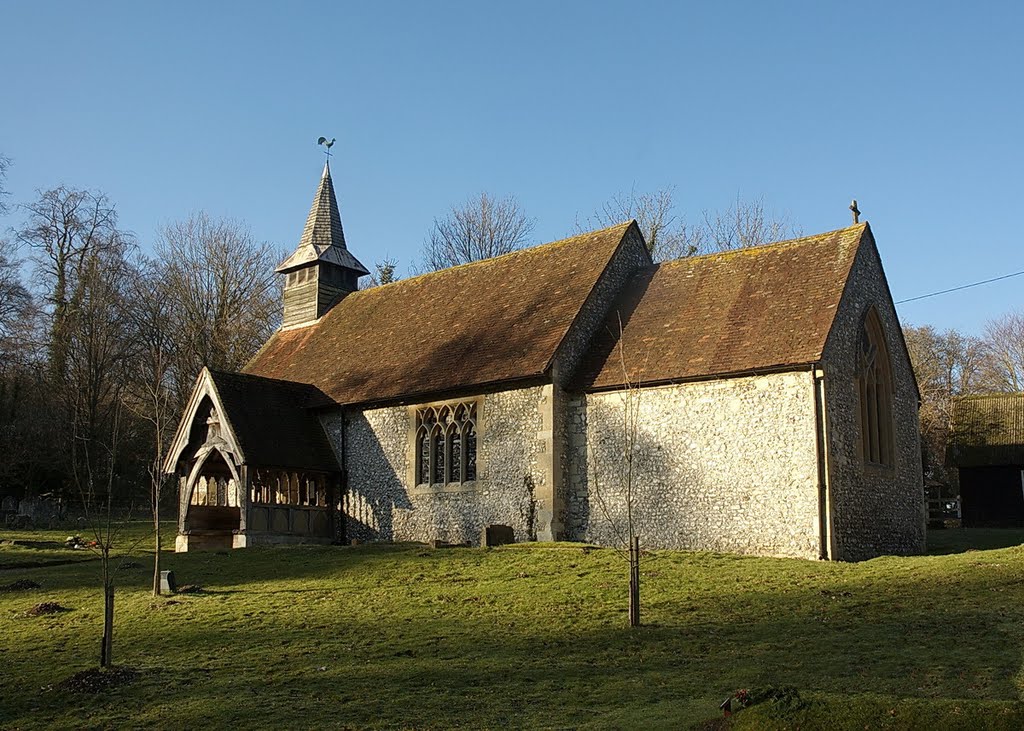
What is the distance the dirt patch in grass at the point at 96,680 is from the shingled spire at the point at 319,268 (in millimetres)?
24228

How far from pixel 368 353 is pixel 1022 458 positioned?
79.8ft

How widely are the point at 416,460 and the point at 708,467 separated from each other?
8107 mm

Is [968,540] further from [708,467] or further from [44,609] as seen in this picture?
[44,609]

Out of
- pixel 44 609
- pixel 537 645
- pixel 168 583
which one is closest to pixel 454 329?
pixel 168 583

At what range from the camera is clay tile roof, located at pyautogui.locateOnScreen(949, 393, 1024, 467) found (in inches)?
1422

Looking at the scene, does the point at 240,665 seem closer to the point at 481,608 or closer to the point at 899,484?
the point at 481,608

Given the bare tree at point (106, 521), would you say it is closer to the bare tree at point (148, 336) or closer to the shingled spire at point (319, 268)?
the bare tree at point (148, 336)

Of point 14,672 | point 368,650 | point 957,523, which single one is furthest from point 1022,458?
point 14,672

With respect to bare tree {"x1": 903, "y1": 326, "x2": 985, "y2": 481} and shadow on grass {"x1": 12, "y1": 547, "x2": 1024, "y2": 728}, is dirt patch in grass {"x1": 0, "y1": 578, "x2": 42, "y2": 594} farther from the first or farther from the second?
bare tree {"x1": 903, "y1": 326, "x2": 985, "y2": 481}

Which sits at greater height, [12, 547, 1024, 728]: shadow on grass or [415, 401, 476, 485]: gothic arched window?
[415, 401, 476, 485]: gothic arched window

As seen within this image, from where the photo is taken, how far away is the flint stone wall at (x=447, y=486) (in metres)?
22.8

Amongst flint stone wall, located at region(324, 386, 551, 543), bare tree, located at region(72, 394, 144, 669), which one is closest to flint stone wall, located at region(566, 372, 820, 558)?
flint stone wall, located at region(324, 386, 551, 543)

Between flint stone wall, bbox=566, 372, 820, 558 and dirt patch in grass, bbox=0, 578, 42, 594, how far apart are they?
11397 millimetres

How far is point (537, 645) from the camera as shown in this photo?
1255 cm
